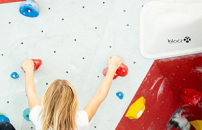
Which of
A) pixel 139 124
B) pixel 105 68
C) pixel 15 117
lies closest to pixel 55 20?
pixel 105 68

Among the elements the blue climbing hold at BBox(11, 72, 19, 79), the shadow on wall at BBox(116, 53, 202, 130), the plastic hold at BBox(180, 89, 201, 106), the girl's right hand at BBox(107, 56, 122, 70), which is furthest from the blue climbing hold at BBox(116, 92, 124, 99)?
the blue climbing hold at BBox(11, 72, 19, 79)

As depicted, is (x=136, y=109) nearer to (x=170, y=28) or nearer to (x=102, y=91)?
(x=102, y=91)

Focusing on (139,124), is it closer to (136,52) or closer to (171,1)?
(136,52)

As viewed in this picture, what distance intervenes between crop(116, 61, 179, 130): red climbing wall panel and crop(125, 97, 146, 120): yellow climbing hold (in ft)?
0.10

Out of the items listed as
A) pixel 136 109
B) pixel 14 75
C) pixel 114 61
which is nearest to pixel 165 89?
pixel 136 109

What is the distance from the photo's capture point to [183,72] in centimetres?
188

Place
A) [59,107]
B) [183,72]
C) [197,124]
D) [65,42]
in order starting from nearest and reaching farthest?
[59,107] → [65,42] → [183,72] → [197,124]

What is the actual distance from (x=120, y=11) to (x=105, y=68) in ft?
1.42

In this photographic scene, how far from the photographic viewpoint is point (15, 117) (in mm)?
1729

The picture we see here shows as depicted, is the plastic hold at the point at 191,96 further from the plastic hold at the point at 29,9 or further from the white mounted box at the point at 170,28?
the plastic hold at the point at 29,9

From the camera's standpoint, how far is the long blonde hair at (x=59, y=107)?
110 centimetres

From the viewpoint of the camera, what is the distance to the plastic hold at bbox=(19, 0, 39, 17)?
62.7 inches

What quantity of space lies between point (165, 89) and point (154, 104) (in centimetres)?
16

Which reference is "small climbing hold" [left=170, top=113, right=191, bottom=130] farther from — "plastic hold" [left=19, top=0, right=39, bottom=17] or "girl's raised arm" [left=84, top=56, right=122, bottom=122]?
"plastic hold" [left=19, top=0, right=39, bottom=17]
